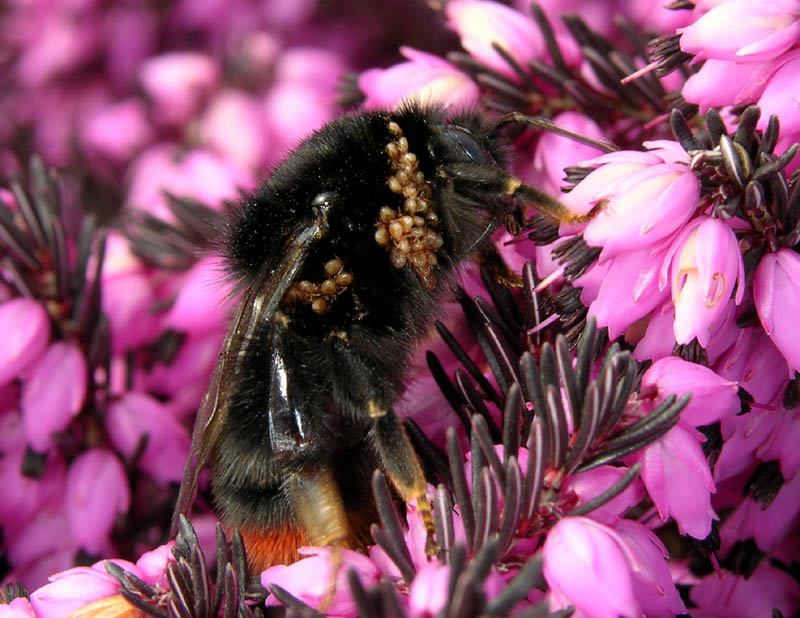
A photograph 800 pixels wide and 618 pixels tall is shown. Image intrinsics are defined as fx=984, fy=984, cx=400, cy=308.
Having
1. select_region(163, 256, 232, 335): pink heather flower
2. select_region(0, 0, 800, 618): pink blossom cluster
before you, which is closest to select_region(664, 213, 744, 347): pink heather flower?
select_region(0, 0, 800, 618): pink blossom cluster

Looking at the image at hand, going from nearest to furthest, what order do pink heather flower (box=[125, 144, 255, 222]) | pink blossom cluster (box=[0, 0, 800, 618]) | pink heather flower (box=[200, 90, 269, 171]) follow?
pink blossom cluster (box=[0, 0, 800, 618]), pink heather flower (box=[125, 144, 255, 222]), pink heather flower (box=[200, 90, 269, 171])

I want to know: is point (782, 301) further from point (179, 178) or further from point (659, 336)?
point (179, 178)

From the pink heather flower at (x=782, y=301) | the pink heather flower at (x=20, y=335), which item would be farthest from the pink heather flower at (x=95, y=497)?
the pink heather flower at (x=782, y=301)

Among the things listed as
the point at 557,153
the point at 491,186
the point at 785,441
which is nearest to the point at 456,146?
the point at 491,186

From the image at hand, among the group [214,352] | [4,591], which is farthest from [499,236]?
[4,591]

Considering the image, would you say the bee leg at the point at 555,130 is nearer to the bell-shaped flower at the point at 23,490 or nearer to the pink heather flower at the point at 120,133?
the bell-shaped flower at the point at 23,490

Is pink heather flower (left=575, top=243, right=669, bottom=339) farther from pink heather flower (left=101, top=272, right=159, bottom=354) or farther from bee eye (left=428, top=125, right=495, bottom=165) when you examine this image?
pink heather flower (left=101, top=272, right=159, bottom=354)

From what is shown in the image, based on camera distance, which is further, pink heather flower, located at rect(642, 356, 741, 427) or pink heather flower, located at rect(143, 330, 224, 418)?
pink heather flower, located at rect(143, 330, 224, 418)
